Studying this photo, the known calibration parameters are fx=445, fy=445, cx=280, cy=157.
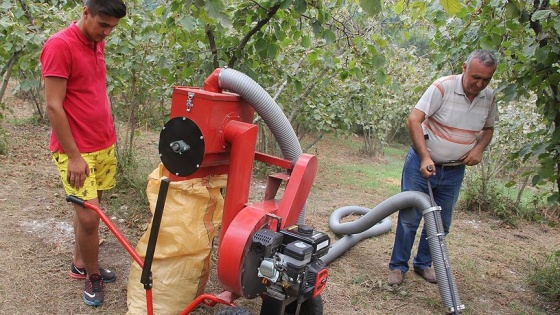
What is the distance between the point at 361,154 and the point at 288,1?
28.7 ft

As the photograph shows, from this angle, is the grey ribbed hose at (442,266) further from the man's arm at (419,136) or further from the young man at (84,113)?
the young man at (84,113)

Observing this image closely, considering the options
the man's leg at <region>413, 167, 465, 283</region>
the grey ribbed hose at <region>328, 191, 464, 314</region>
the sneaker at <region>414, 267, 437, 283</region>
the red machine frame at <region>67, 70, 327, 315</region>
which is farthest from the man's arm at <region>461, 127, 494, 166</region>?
the red machine frame at <region>67, 70, 327, 315</region>

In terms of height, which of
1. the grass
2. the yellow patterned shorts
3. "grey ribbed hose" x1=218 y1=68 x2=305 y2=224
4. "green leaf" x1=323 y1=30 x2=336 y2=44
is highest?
"green leaf" x1=323 y1=30 x2=336 y2=44

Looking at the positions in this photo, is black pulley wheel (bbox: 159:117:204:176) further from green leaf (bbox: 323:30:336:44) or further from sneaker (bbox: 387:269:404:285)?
sneaker (bbox: 387:269:404:285)

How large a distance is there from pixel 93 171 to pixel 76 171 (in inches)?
9.1

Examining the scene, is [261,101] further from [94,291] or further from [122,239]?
[94,291]

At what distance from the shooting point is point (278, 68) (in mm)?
4504

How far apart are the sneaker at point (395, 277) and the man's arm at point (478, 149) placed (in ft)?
2.94

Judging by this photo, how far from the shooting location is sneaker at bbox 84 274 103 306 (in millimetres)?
2484

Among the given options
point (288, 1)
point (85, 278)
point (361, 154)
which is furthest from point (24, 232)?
point (361, 154)

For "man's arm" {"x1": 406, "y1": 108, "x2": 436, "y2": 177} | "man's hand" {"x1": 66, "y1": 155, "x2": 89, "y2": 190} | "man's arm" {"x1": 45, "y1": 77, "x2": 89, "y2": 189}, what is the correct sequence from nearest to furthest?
"man's arm" {"x1": 45, "y1": 77, "x2": 89, "y2": 189}
"man's hand" {"x1": 66, "y1": 155, "x2": 89, "y2": 190}
"man's arm" {"x1": 406, "y1": 108, "x2": 436, "y2": 177}

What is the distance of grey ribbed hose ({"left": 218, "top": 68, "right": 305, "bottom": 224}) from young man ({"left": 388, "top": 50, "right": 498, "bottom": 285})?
3.42 feet

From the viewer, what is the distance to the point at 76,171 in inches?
86.0

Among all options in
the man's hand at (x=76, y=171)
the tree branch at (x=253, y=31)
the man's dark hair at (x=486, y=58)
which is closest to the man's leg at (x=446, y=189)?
the man's dark hair at (x=486, y=58)
